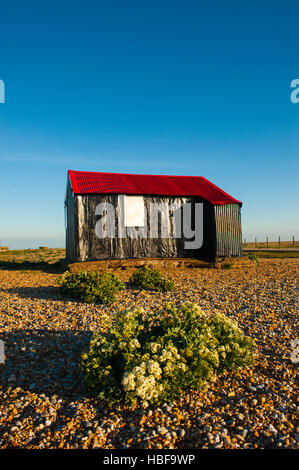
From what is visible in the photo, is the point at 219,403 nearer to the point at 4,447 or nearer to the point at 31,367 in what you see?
the point at 4,447

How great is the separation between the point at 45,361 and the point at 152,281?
6516mm

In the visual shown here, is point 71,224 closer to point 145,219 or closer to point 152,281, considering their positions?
point 145,219

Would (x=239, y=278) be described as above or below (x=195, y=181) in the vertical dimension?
below

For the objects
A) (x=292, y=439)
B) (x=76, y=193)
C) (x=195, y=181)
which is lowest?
(x=292, y=439)

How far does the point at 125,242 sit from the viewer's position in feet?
60.6

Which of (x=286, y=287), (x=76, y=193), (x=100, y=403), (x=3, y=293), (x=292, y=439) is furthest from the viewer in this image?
(x=76, y=193)

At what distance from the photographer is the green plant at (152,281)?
11516mm

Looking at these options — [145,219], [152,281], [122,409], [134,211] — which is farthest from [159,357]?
[145,219]

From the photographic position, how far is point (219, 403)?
14.7ft

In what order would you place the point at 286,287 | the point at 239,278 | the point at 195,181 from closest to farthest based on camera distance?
the point at 286,287
the point at 239,278
the point at 195,181

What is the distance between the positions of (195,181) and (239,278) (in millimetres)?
9919

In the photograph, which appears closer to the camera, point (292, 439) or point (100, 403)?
point (292, 439)

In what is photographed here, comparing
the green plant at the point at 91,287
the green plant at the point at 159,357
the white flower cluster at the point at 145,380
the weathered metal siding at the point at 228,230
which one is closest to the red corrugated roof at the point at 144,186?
the weathered metal siding at the point at 228,230
